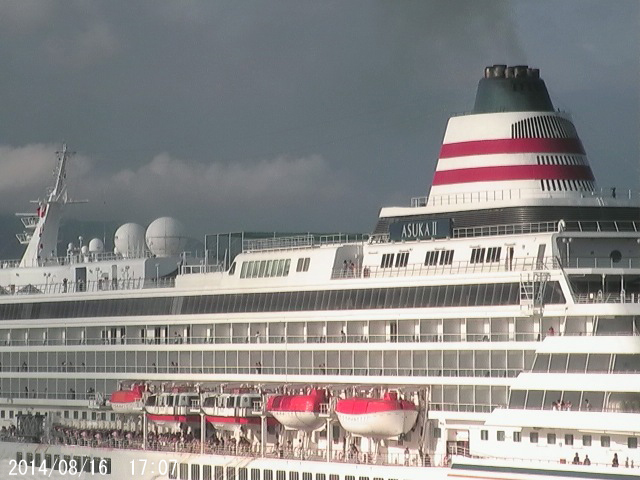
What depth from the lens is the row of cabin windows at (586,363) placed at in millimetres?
56094

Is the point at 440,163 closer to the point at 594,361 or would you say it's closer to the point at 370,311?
the point at 370,311

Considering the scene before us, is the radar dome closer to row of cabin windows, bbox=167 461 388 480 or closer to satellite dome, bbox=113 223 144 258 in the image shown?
satellite dome, bbox=113 223 144 258

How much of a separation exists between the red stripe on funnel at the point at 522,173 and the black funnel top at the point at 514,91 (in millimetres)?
2656

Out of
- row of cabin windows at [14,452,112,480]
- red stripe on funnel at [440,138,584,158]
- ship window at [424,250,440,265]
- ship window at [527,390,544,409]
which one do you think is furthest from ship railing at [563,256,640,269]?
row of cabin windows at [14,452,112,480]

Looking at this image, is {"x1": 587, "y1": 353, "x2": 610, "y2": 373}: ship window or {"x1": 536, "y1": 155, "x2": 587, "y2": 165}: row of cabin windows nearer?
{"x1": 587, "y1": 353, "x2": 610, "y2": 373}: ship window

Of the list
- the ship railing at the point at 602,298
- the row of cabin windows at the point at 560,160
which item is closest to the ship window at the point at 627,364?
the ship railing at the point at 602,298

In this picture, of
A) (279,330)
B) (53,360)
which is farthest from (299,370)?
(53,360)

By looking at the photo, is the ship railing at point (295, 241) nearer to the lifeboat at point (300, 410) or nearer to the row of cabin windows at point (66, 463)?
the lifeboat at point (300, 410)

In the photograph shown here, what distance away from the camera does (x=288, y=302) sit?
71.2 metres

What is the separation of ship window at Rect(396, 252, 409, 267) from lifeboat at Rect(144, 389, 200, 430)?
1351cm

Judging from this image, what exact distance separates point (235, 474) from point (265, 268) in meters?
9.61

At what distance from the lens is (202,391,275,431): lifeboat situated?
71.1m

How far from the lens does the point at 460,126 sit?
68500 millimetres

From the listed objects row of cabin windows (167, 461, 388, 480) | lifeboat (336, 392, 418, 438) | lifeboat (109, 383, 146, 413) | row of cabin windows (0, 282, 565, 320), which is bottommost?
row of cabin windows (167, 461, 388, 480)
